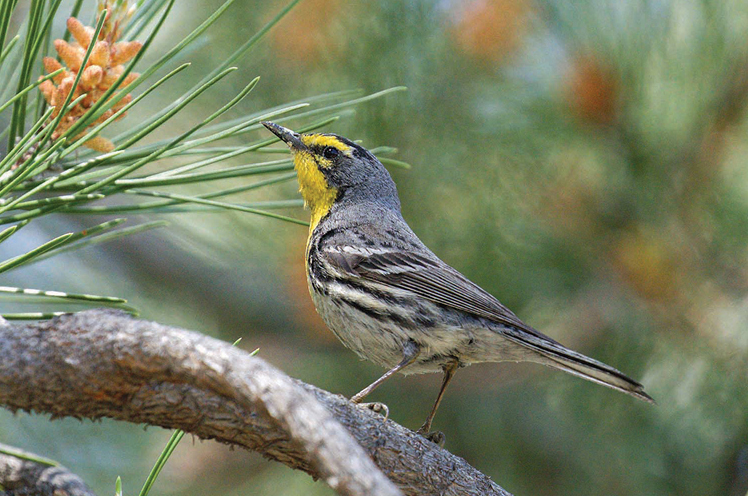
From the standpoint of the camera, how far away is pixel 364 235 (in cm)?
323

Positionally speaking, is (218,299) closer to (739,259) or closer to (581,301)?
(581,301)

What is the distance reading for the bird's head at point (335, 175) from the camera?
11.5ft

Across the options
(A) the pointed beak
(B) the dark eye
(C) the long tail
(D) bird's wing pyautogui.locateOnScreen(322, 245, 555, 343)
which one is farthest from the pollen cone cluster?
(B) the dark eye

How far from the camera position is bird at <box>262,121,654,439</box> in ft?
8.78

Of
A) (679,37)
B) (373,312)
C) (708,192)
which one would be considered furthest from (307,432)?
(679,37)

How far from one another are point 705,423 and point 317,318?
1.71 m

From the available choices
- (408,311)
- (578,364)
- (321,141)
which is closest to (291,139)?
(321,141)

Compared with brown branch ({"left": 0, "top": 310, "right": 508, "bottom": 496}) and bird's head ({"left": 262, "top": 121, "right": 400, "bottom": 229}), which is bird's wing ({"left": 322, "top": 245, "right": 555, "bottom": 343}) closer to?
bird's head ({"left": 262, "top": 121, "right": 400, "bottom": 229})

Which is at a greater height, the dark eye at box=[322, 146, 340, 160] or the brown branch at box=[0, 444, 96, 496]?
the dark eye at box=[322, 146, 340, 160]

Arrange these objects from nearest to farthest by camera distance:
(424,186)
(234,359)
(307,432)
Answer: (307,432)
(234,359)
(424,186)

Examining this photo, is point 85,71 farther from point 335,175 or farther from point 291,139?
point 335,175

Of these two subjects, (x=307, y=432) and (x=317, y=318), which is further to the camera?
(x=317, y=318)

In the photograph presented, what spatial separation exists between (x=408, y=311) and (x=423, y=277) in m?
0.22

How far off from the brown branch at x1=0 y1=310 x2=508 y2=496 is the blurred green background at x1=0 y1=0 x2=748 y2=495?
1710 millimetres
